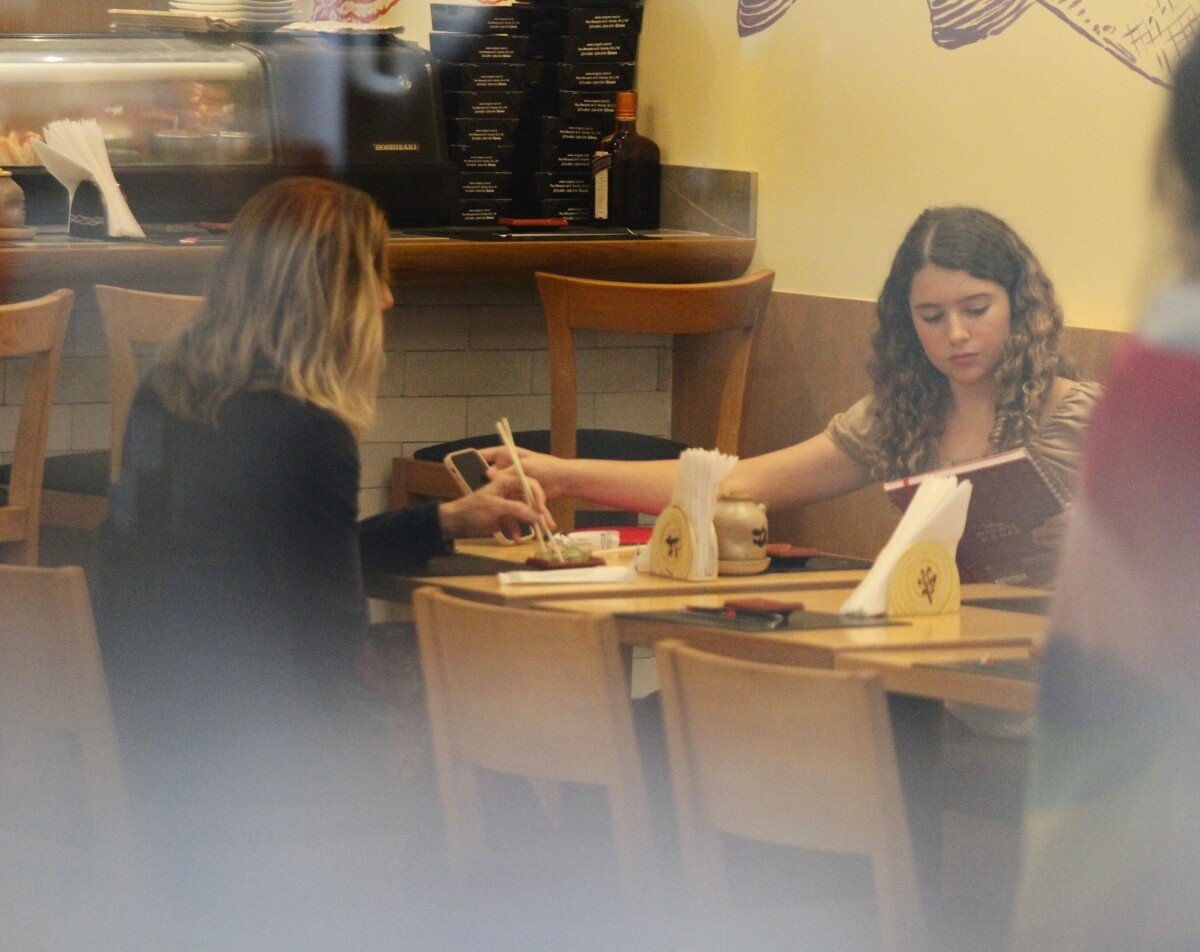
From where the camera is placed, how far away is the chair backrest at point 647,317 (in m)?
2.84

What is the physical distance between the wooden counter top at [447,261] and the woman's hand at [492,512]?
60 centimetres

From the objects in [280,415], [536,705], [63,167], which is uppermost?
[63,167]

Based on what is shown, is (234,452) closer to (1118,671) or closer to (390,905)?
(390,905)

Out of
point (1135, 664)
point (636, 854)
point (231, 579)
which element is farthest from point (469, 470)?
point (1135, 664)

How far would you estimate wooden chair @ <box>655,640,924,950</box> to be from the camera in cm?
124

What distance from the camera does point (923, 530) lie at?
1.59 meters

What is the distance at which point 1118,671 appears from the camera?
64 cm

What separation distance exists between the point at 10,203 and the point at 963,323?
1.44 metres

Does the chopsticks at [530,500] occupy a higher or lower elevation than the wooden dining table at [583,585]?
higher

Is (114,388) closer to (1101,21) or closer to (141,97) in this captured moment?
(141,97)

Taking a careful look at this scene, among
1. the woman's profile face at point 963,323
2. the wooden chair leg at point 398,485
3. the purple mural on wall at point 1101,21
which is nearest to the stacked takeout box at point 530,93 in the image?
the wooden chair leg at point 398,485

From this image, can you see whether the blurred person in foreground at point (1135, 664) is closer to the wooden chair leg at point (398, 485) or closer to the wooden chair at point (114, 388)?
the wooden chair at point (114, 388)

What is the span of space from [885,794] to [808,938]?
25 centimetres

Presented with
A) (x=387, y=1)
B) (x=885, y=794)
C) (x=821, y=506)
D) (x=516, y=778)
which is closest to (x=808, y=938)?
(x=885, y=794)
